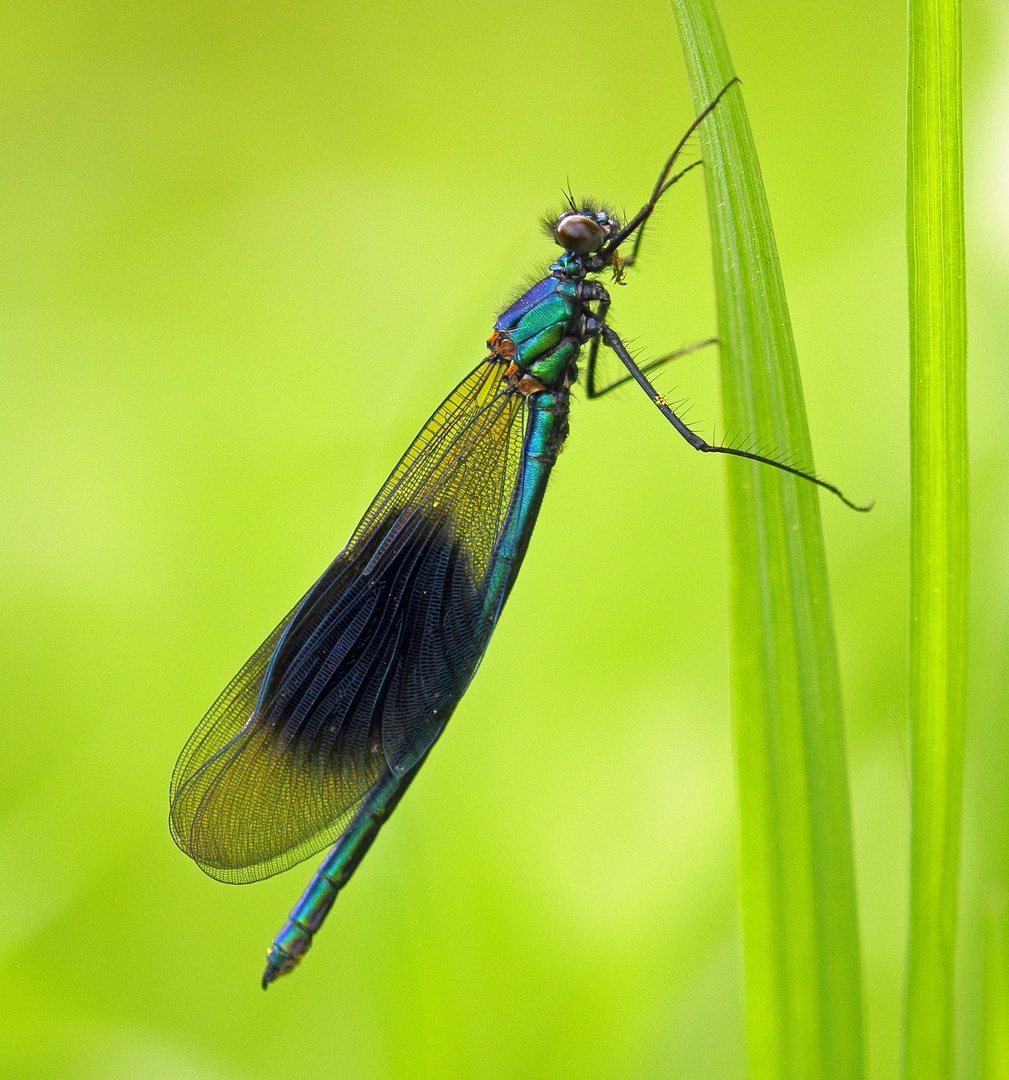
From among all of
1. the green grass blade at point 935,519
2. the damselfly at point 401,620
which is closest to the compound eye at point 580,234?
the damselfly at point 401,620

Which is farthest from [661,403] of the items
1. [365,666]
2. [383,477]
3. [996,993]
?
[996,993]

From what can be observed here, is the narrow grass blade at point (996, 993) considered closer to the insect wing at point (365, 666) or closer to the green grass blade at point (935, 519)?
the green grass blade at point (935, 519)

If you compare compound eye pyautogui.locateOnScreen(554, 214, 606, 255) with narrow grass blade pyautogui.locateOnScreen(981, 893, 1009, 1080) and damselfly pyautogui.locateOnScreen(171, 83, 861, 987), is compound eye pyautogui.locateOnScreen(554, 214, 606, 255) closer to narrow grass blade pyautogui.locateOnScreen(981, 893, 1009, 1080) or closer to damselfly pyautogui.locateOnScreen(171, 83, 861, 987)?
Answer: damselfly pyautogui.locateOnScreen(171, 83, 861, 987)

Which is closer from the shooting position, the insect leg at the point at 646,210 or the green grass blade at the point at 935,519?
the green grass blade at the point at 935,519

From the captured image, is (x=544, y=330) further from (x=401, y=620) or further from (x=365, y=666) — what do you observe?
(x=365, y=666)

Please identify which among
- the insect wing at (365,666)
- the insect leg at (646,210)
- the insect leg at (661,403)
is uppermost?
the insect leg at (646,210)

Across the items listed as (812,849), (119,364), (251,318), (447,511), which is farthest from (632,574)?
(119,364)

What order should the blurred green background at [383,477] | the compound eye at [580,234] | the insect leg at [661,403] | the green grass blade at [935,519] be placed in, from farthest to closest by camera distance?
the compound eye at [580,234] → the blurred green background at [383,477] → the insect leg at [661,403] → the green grass blade at [935,519]
